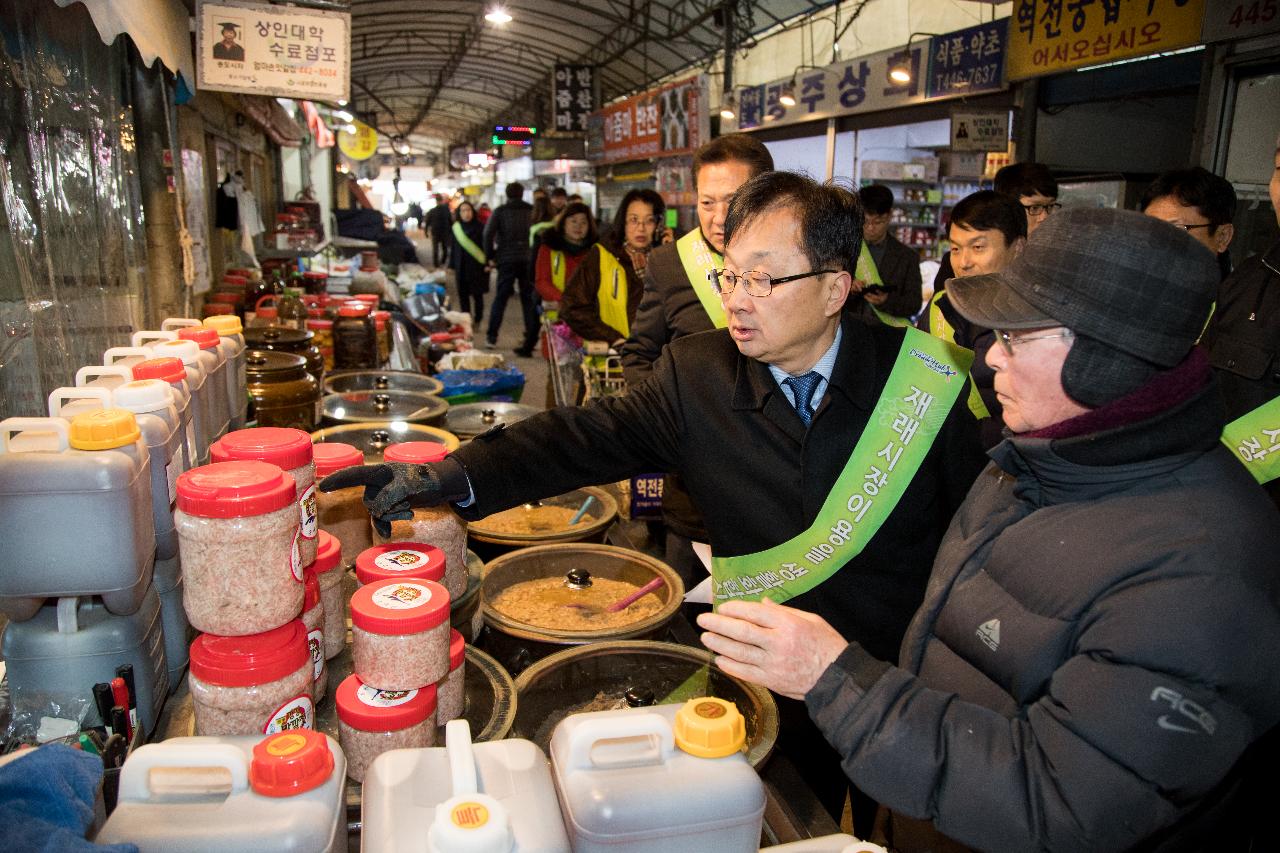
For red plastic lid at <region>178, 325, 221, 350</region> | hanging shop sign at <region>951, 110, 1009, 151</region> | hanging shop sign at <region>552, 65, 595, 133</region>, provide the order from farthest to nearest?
hanging shop sign at <region>552, 65, 595, 133</region> < hanging shop sign at <region>951, 110, 1009, 151</region> < red plastic lid at <region>178, 325, 221, 350</region>

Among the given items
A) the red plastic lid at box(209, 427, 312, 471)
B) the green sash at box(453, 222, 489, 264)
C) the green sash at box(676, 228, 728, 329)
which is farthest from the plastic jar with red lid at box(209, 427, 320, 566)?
the green sash at box(453, 222, 489, 264)

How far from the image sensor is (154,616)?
1577 mm

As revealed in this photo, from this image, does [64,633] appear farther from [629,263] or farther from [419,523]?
[629,263]

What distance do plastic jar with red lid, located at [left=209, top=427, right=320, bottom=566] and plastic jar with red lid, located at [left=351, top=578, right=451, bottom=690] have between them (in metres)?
0.19

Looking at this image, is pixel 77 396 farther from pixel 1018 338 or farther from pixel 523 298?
pixel 523 298

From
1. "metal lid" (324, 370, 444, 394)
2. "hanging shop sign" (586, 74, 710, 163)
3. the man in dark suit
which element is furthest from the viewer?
"hanging shop sign" (586, 74, 710, 163)

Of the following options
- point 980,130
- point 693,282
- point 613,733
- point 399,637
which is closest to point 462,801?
point 613,733

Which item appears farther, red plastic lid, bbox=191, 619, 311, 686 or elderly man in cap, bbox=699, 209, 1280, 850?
red plastic lid, bbox=191, 619, 311, 686

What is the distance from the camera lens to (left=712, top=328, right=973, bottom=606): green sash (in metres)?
1.91

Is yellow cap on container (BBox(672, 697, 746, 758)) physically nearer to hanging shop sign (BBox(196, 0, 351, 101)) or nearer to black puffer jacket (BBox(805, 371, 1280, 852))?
black puffer jacket (BBox(805, 371, 1280, 852))

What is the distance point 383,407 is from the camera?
354 cm

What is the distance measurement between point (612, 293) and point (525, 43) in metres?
15.9

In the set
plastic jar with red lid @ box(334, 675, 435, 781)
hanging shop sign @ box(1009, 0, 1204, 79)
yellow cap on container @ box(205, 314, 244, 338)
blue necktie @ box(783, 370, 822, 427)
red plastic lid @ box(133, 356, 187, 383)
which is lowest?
plastic jar with red lid @ box(334, 675, 435, 781)

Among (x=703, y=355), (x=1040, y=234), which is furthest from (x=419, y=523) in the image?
(x=1040, y=234)
